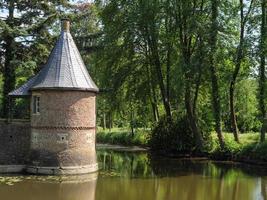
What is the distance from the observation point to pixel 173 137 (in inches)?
1341

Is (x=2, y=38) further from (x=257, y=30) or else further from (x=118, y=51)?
(x=257, y=30)

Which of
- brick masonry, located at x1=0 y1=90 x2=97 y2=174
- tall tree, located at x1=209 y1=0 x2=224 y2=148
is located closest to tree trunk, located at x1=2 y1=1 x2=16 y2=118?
brick masonry, located at x1=0 y1=90 x2=97 y2=174

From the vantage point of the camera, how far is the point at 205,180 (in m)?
21.5

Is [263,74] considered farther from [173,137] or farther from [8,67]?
[8,67]

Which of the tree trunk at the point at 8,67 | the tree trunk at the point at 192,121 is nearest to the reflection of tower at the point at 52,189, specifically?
the tree trunk at the point at 8,67

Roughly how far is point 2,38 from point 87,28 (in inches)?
586

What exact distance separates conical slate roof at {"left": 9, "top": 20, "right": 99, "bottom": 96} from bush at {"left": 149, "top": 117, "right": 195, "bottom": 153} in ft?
37.8

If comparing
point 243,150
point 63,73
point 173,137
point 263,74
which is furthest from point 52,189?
point 173,137

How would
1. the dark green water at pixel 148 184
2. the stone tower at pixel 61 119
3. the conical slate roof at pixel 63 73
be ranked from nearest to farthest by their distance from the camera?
the dark green water at pixel 148 184
the stone tower at pixel 61 119
the conical slate roof at pixel 63 73

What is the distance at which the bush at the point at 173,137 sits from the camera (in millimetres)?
33500

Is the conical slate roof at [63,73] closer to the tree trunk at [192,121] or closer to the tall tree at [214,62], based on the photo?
the tall tree at [214,62]

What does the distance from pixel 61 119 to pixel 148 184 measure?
18.1 feet

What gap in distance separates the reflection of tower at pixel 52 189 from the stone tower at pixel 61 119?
1352 mm

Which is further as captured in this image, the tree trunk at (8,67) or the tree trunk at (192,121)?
the tree trunk at (192,121)
